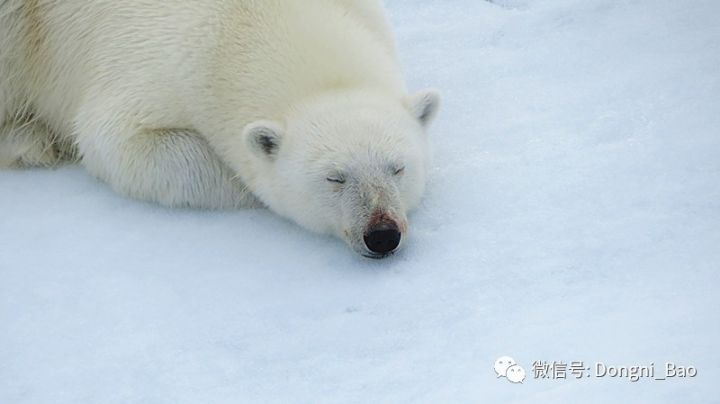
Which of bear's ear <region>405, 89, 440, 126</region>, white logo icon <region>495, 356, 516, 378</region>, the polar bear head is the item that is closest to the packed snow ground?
white logo icon <region>495, 356, 516, 378</region>

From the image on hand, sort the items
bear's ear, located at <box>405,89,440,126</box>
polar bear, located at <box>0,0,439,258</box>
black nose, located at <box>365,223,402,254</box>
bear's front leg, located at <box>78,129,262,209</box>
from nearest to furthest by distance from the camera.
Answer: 1. black nose, located at <box>365,223,402,254</box>
2. polar bear, located at <box>0,0,439,258</box>
3. bear's ear, located at <box>405,89,440,126</box>
4. bear's front leg, located at <box>78,129,262,209</box>

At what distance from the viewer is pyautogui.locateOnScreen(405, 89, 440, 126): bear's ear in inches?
162

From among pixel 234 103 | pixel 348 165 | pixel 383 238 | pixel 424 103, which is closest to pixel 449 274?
pixel 383 238

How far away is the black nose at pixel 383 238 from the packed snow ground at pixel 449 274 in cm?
10

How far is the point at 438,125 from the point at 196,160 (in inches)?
46.0

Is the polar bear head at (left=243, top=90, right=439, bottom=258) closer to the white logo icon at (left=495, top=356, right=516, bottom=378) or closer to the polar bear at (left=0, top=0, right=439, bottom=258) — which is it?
the polar bear at (left=0, top=0, right=439, bottom=258)

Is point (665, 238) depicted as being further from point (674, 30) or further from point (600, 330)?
point (674, 30)

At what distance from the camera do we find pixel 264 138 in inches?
156

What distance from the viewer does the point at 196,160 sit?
13.9 ft

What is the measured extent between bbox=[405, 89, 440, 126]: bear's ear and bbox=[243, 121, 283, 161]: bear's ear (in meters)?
0.56

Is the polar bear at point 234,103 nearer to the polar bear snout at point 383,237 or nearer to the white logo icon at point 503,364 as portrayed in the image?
the polar bear snout at point 383,237

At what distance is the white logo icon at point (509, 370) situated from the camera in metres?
3.07

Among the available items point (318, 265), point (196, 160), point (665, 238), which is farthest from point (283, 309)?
point (665, 238)

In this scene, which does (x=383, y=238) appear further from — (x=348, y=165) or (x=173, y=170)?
(x=173, y=170)
